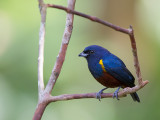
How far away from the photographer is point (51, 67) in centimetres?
528

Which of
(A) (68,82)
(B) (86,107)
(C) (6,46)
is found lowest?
(B) (86,107)

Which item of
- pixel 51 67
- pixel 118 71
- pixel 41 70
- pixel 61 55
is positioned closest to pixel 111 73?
pixel 118 71

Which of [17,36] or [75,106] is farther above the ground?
[17,36]

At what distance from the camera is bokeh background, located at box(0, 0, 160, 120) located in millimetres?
5168

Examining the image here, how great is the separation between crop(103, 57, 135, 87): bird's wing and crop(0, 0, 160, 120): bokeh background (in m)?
1.15

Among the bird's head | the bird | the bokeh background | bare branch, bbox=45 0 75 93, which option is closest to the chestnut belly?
the bird

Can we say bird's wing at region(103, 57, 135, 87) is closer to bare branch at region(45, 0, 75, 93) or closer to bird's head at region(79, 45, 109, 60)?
bird's head at region(79, 45, 109, 60)

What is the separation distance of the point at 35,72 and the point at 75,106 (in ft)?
3.01

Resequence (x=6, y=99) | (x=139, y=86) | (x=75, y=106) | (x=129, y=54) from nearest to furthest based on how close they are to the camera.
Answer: (x=139, y=86) → (x=6, y=99) → (x=75, y=106) → (x=129, y=54)

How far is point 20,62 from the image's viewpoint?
5301mm

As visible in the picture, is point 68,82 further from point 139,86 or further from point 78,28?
point 139,86

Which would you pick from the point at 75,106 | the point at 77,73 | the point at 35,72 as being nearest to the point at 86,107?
the point at 75,106

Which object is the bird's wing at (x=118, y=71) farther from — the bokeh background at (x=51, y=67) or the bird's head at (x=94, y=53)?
the bokeh background at (x=51, y=67)

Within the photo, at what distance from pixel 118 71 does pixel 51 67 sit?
4.81 feet
